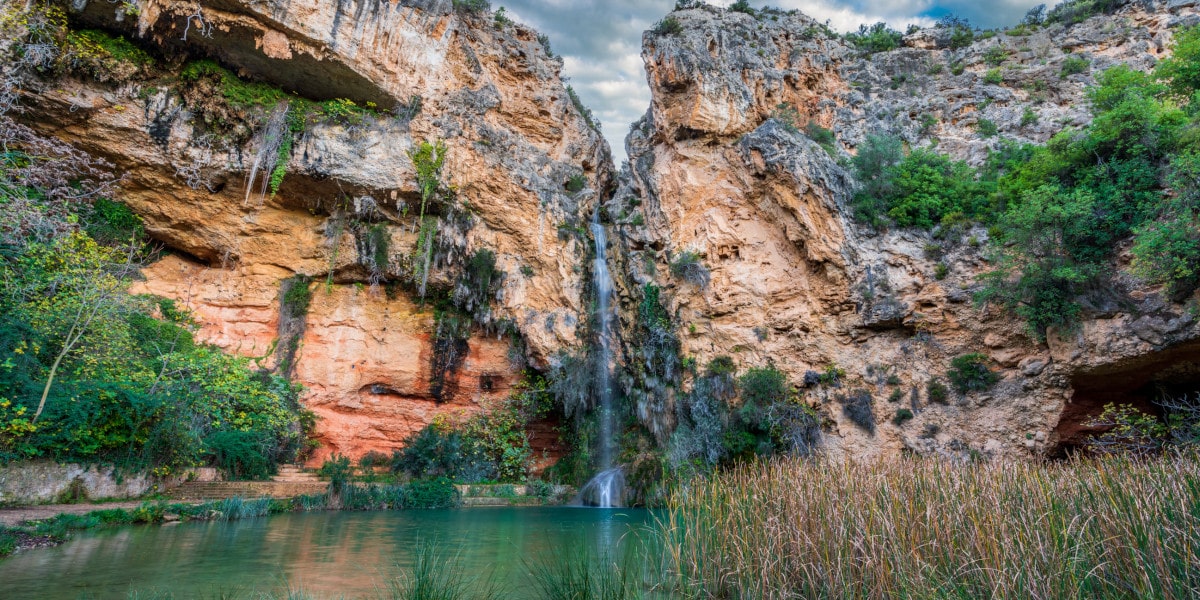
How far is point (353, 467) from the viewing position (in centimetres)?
1562

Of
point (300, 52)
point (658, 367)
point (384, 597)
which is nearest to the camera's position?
point (384, 597)

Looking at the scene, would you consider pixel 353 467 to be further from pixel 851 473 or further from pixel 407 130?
pixel 851 473

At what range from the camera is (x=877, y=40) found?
850 inches

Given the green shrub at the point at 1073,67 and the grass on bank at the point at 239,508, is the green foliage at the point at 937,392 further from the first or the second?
the green shrub at the point at 1073,67

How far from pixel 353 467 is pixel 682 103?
49.8 ft

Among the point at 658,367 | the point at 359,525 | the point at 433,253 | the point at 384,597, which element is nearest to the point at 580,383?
the point at 658,367

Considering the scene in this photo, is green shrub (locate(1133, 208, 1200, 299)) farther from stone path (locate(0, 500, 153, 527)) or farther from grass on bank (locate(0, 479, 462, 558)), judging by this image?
stone path (locate(0, 500, 153, 527))

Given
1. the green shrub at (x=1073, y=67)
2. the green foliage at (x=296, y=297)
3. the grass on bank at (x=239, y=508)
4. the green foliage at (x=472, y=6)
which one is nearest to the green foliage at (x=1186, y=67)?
the green shrub at (x=1073, y=67)

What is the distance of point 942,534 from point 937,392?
11275 mm

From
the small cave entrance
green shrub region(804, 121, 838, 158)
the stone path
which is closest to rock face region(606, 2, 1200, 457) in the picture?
the small cave entrance

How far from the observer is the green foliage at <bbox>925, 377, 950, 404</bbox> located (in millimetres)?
13047

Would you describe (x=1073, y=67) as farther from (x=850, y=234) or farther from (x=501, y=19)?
(x=501, y=19)

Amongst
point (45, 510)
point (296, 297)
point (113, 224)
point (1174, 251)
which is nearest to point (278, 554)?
point (45, 510)

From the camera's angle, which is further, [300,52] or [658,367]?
[658,367]
